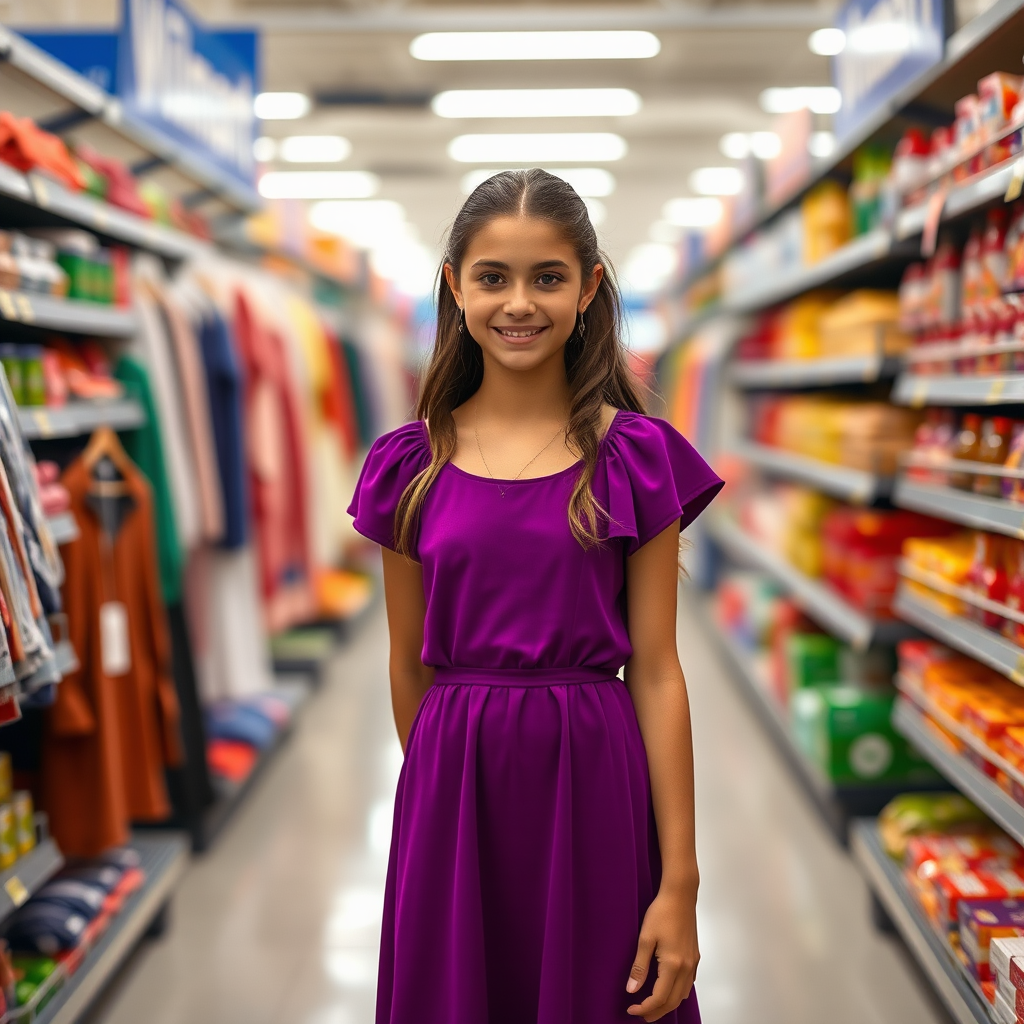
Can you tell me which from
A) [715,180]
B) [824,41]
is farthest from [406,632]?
[715,180]

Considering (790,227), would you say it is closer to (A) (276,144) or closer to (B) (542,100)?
(B) (542,100)

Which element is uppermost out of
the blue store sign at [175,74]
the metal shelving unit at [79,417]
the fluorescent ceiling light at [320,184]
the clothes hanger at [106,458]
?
the fluorescent ceiling light at [320,184]

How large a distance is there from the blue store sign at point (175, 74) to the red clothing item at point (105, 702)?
143 centimetres

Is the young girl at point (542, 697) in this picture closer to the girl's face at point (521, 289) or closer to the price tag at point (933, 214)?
the girl's face at point (521, 289)

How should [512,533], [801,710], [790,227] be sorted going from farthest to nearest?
[790,227] → [801,710] → [512,533]

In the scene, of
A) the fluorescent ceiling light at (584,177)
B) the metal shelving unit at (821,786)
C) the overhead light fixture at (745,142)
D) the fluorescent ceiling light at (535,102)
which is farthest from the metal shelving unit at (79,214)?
the fluorescent ceiling light at (584,177)

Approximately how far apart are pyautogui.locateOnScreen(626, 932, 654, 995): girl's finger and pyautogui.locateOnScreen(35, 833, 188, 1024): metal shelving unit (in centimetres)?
136

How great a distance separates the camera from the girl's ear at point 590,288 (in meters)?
1.56

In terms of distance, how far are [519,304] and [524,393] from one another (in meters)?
0.17

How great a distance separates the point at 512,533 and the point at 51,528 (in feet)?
4.45

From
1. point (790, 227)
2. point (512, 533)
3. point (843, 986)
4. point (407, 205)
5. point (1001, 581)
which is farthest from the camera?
point (407, 205)

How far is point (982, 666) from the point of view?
2693mm

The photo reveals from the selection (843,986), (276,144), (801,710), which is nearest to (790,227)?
(801,710)

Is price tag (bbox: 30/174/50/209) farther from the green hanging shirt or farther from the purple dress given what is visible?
the purple dress
